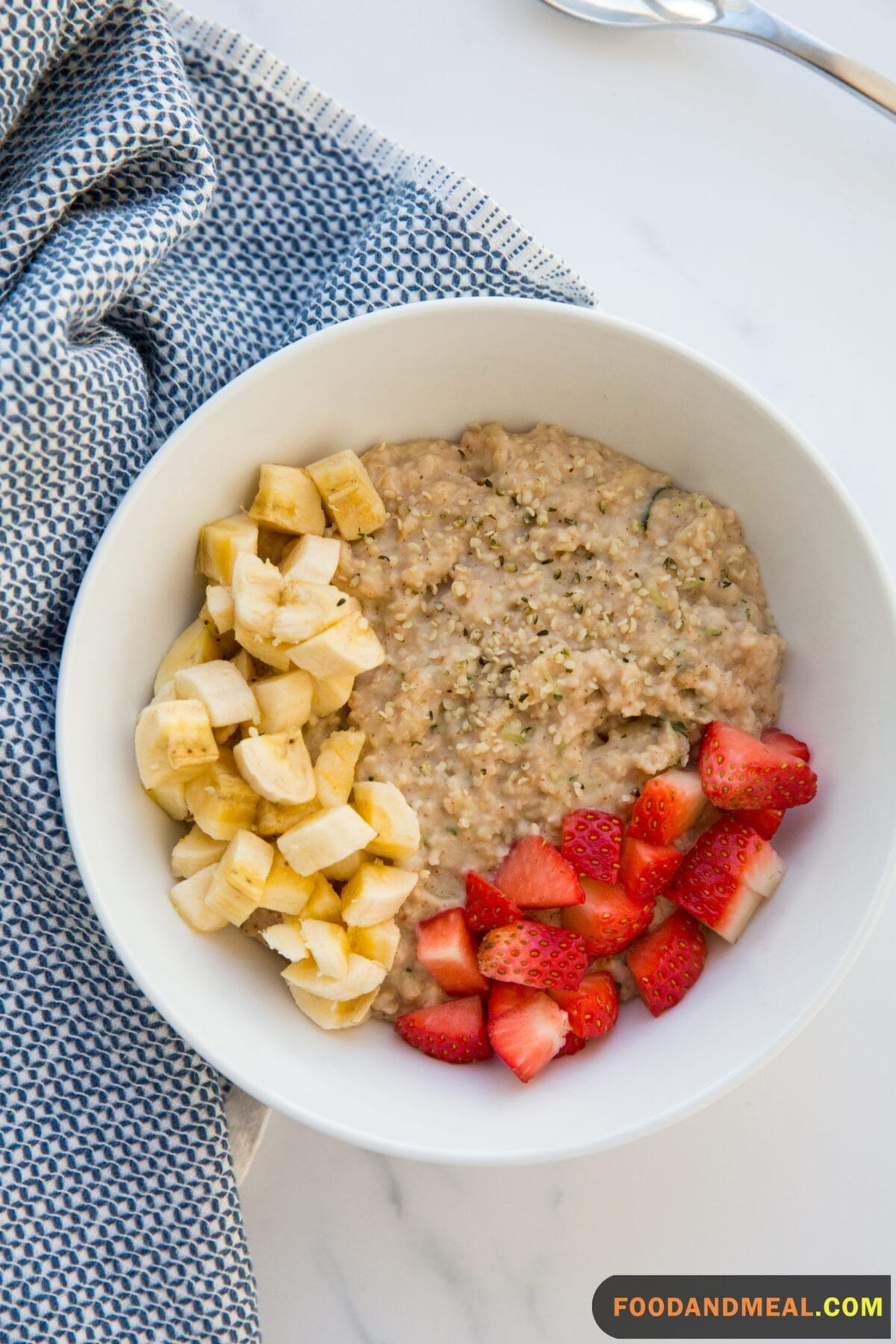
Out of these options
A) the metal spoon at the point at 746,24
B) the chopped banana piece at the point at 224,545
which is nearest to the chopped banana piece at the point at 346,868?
the chopped banana piece at the point at 224,545

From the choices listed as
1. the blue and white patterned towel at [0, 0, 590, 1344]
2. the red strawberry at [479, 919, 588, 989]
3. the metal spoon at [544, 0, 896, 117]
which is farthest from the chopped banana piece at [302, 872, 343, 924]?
the metal spoon at [544, 0, 896, 117]

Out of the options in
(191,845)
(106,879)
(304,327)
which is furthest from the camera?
(304,327)

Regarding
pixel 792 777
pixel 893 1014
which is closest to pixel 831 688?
pixel 792 777

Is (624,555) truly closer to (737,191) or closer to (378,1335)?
(737,191)

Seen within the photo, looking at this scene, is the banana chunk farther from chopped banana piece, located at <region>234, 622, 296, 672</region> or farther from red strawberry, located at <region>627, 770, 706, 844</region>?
red strawberry, located at <region>627, 770, 706, 844</region>

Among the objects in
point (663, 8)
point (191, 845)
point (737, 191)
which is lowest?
point (191, 845)

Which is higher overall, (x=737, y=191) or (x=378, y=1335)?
(x=737, y=191)
